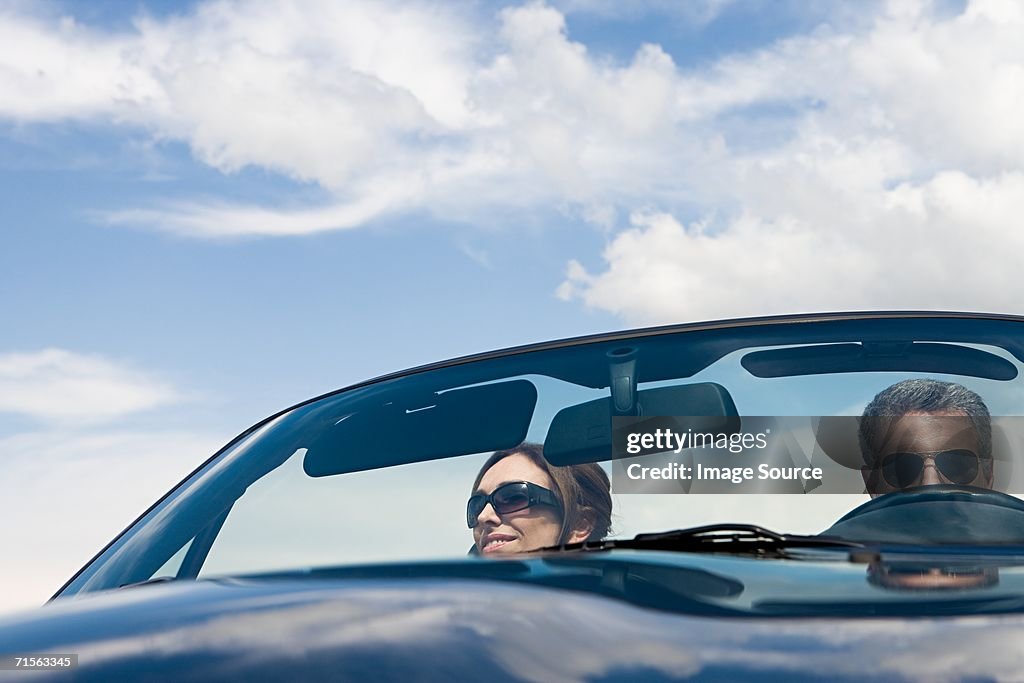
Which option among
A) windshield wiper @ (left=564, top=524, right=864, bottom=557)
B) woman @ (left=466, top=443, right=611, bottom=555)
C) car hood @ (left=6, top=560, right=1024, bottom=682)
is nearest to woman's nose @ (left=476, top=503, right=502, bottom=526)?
woman @ (left=466, top=443, right=611, bottom=555)

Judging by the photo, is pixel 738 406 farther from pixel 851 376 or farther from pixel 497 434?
pixel 497 434

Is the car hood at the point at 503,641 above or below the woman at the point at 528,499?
below

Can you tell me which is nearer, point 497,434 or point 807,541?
point 807,541

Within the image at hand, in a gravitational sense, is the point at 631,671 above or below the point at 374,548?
below

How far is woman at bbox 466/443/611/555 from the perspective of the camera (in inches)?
101

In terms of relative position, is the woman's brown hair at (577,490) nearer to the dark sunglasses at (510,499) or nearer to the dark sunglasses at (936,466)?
the dark sunglasses at (510,499)

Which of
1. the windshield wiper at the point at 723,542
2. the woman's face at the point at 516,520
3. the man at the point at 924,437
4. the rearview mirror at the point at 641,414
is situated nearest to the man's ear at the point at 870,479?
the man at the point at 924,437

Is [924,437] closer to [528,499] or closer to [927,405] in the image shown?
[927,405]

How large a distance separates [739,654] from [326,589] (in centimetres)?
51

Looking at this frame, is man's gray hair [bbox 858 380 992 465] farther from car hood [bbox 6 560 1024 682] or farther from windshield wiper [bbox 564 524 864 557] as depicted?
car hood [bbox 6 560 1024 682]

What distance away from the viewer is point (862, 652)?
3.77ft

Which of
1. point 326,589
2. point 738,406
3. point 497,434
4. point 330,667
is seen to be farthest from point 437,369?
point 330,667

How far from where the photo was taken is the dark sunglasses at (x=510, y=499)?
2.69 metres

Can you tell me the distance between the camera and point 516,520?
269 cm
